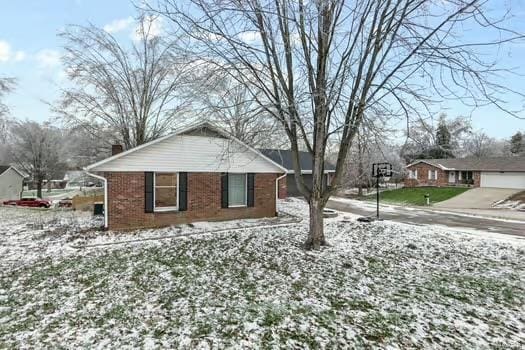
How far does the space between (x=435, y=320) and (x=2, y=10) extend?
14.9 metres

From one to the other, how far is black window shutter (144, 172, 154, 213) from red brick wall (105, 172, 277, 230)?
98 mm

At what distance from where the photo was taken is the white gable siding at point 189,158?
9.70m

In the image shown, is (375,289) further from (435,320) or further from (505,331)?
(505,331)

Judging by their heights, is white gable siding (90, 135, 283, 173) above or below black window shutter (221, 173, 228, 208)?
above

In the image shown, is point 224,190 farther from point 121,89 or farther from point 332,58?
point 121,89

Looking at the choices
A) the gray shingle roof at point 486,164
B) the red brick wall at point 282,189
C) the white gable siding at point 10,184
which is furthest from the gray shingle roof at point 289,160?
the white gable siding at point 10,184

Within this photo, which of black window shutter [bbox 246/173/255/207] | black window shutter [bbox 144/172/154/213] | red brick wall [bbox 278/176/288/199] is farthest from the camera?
red brick wall [bbox 278/176/288/199]

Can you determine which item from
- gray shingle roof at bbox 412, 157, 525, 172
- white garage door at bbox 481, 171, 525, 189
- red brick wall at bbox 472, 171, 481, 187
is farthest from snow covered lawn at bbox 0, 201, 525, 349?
red brick wall at bbox 472, 171, 481, 187

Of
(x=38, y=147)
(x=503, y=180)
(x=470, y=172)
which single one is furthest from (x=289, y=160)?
(x=38, y=147)

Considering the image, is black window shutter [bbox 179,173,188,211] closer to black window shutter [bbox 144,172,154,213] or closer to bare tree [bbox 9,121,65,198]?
black window shutter [bbox 144,172,154,213]

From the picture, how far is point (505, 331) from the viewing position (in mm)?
3807

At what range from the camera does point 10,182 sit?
29.9 metres

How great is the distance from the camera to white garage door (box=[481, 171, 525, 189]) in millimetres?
27766

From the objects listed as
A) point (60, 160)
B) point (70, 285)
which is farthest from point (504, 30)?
point (60, 160)
